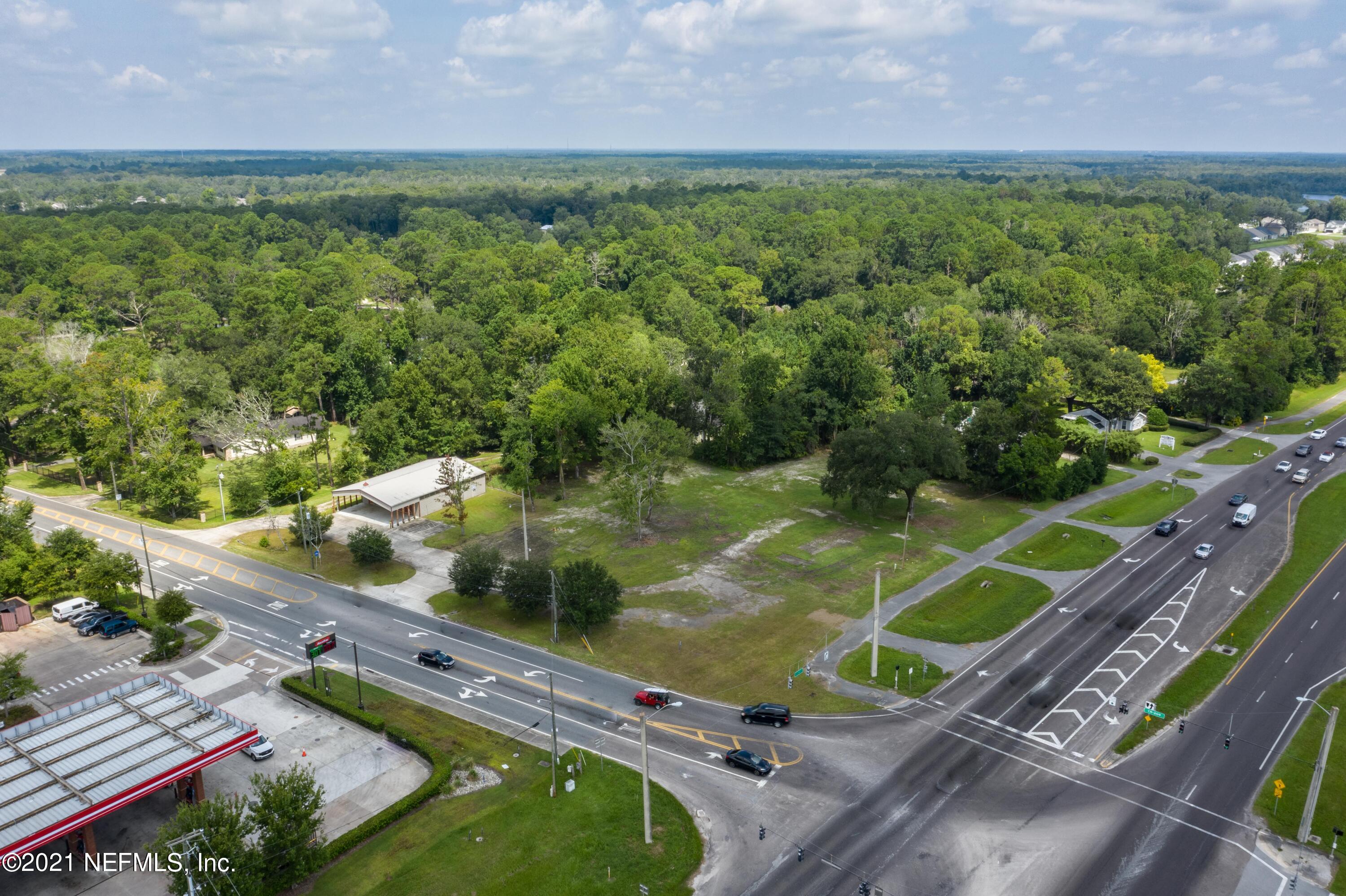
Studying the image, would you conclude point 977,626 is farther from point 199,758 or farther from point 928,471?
point 199,758

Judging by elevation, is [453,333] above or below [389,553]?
above

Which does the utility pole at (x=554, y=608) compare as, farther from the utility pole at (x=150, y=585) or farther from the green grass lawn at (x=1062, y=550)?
the green grass lawn at (x=1062, y=550)

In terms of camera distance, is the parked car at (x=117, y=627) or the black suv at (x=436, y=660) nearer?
the black suv at (x=436, y=660)

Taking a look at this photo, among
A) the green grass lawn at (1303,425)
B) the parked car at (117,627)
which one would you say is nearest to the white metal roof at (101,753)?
the parked car at (117,627)

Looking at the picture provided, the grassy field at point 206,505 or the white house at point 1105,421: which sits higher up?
the white house at point 1105,421

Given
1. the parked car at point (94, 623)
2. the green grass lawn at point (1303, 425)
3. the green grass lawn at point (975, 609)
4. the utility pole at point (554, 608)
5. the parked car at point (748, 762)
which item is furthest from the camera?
the green grass lawn at point (1303, 425)

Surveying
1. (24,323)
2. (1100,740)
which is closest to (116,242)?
(24,323)
